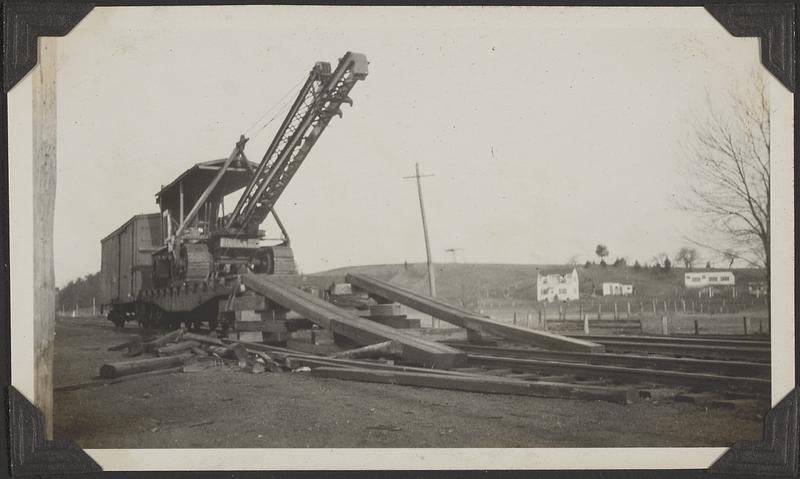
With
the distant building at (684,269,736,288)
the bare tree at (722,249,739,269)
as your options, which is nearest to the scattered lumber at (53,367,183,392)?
the distant building at (684,269,736,288)

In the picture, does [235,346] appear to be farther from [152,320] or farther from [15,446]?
[152,320]

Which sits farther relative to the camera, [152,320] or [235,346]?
[152,320]

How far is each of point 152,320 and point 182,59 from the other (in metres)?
7.32

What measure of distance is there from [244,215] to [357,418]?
4.94 m

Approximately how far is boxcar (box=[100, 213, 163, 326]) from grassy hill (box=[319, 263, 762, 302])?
8.01ft

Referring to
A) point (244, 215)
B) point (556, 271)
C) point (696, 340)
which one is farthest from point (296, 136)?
point (696, 340)

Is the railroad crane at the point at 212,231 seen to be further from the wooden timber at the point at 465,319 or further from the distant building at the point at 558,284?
the distant building at the point at 558,284

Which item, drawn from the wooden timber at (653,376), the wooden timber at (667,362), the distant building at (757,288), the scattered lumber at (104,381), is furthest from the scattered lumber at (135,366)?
the distant building at (757,288)

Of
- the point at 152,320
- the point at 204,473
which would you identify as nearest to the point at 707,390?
the point at 204,473

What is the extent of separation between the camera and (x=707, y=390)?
5520 mm

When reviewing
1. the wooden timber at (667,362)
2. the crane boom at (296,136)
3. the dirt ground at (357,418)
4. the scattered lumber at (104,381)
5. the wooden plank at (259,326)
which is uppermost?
the crane boom at (296,136)

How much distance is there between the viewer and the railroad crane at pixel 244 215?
25.7ft

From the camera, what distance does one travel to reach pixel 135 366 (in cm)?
636

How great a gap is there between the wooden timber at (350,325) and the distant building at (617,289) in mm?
2146
